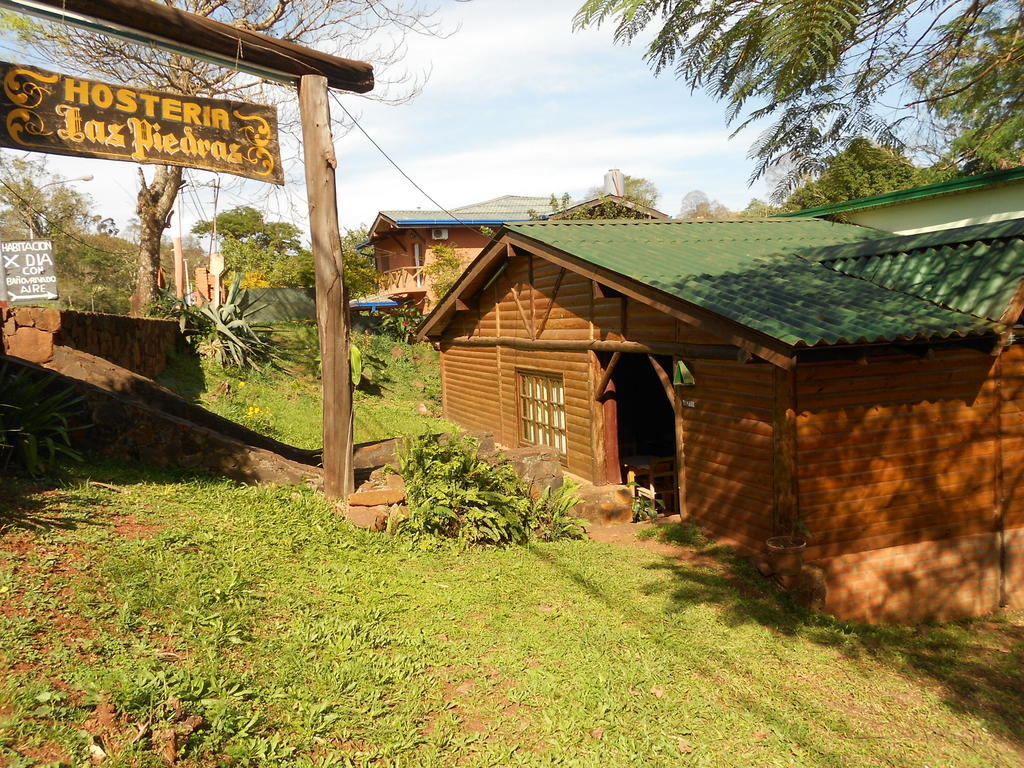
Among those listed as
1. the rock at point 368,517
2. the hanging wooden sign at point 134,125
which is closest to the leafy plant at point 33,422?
the hanging wooden sign at point 134,125

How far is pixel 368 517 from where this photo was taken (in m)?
7.51

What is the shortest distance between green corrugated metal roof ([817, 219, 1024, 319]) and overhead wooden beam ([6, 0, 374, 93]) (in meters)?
6.76

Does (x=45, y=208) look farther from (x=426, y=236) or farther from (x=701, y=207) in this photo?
(x=701, y=207)

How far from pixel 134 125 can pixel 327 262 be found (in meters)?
2.11

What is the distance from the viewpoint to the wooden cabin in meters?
7.28

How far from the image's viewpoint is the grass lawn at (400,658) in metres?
3.73

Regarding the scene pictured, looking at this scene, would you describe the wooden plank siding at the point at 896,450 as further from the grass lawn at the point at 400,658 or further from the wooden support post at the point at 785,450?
the grass lawn at the point at 400,658

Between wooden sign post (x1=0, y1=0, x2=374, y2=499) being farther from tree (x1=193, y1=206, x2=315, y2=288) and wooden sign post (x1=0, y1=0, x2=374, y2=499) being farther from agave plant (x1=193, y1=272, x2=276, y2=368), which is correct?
tree (x1=193, y1=206, x2=315, y2=288)

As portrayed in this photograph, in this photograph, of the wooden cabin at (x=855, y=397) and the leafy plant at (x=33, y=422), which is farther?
the wooden cabin at (x=855, y=397)

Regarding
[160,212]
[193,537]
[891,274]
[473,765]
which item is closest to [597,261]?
[891,274]

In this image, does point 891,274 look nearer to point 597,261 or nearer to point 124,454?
point 597,261

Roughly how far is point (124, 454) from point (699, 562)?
21.4 ft

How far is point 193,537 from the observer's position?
584 cm

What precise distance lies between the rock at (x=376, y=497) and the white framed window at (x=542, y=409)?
15.5 feet
